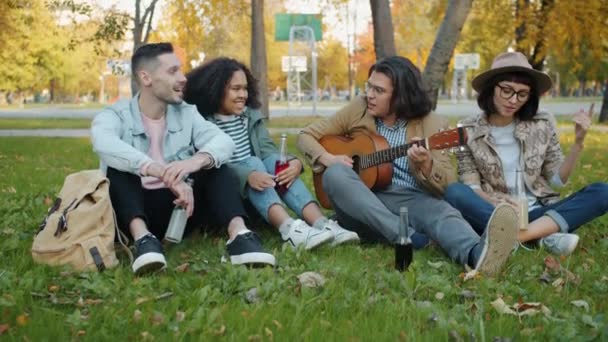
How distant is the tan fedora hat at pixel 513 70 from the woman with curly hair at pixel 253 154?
51.5 inches

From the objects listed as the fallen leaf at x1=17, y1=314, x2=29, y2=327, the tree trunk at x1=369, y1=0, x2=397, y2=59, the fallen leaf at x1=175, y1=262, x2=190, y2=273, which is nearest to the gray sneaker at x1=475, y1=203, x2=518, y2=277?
the fallen leaf at x1=175, y1=262, x2=190, y2=273

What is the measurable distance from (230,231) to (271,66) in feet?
181

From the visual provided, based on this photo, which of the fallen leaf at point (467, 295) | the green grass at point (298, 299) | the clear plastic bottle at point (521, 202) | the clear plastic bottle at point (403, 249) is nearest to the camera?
the green grass at point (298, 299)

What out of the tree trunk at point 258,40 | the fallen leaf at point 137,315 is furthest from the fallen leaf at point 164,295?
the tree trunk at point 258,40

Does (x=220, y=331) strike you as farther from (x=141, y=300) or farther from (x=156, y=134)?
(x=156, y=134)

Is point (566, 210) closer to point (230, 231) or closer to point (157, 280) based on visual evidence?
point (230, 231)

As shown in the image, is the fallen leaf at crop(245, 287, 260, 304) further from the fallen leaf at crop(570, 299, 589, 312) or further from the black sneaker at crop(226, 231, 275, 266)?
the fallen leaf at crop(570, 299, 589, 312)

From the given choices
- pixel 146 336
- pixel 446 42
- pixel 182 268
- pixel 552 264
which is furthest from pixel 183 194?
pixel 446 42

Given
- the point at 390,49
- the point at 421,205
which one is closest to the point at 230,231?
the point at 421,205

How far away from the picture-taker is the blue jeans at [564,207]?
16.4 feet

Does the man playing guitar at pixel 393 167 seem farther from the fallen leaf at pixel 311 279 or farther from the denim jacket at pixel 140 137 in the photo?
the fallen leaf at pixel 311 279

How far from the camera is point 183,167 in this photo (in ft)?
14.9

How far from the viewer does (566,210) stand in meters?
5.04

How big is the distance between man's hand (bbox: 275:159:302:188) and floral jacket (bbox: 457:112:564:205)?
1.08 meters
